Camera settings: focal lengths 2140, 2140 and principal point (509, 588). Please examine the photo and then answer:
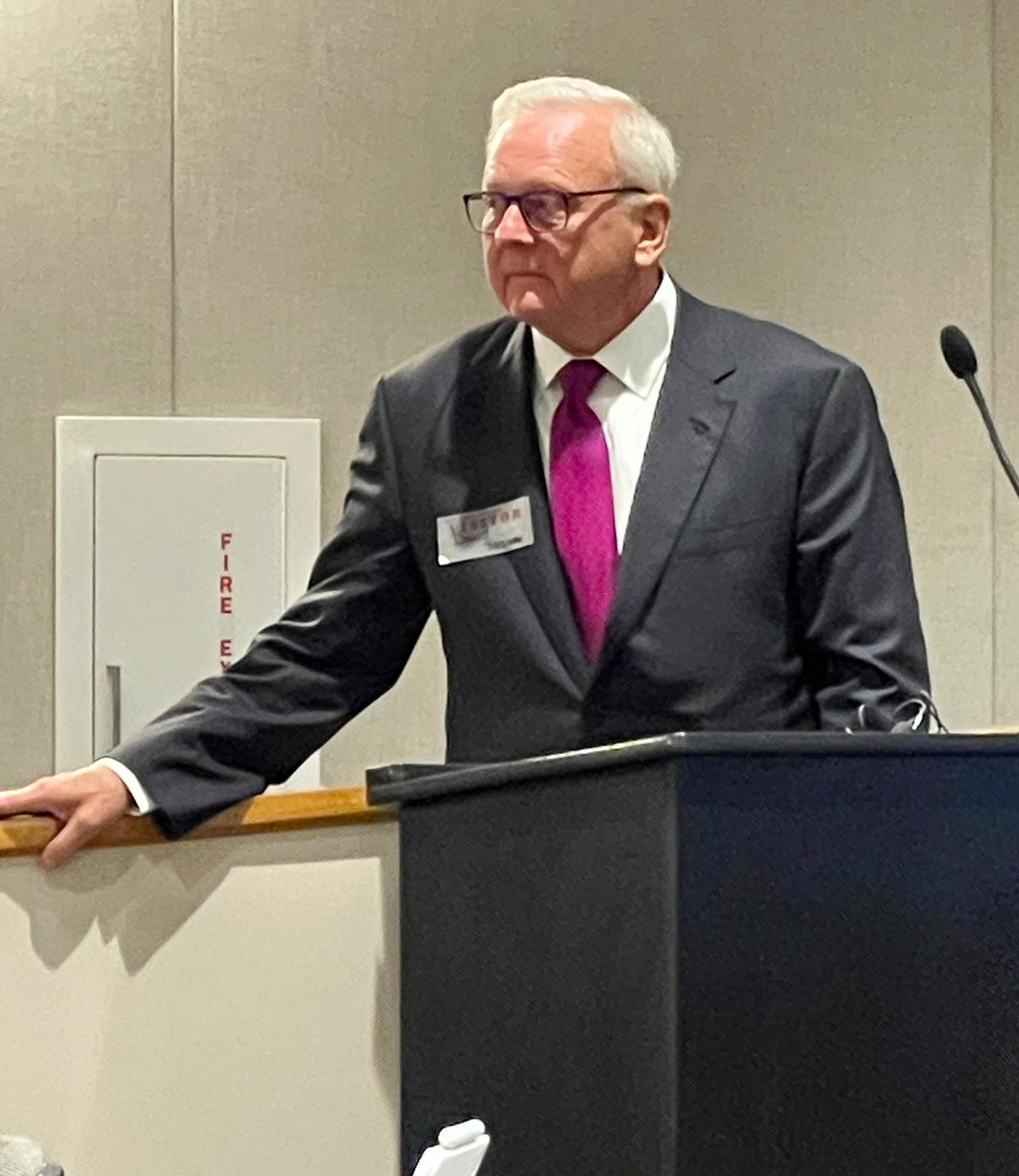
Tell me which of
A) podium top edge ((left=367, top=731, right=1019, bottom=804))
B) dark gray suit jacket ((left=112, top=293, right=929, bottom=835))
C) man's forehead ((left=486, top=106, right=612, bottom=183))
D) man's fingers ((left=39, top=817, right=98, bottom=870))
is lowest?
man's fingers ((left=39, top=817, right=98, bottom=870))

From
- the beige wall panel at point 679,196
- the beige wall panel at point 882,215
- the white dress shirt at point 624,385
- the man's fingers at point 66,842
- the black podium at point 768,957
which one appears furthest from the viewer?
the beige wall panel at point 882,215

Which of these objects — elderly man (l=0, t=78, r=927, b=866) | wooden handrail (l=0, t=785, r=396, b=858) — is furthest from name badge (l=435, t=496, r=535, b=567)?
wooden handrail (l=0, t=785, r=396, b=858)

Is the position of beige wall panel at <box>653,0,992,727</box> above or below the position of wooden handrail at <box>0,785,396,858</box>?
above

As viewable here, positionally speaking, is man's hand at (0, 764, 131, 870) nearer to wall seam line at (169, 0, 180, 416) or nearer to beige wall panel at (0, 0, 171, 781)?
beige wall panel at (0, 0, 171, 781)

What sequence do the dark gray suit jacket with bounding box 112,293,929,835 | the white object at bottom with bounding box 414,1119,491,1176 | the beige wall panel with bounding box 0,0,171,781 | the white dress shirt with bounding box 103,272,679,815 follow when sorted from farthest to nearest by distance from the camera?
1. the beige wall panel with bounding box 0,0,171,781
2. the white dress shirt with bounding box 103,272,679,815
3. the dark gray suit jacket with bounding box 112,293,929,835
4. the white object at bottom with bounding box 414,1119,491,1176

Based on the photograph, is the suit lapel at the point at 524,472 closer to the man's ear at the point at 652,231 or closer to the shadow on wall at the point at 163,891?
the man's ear at the point at 652,231

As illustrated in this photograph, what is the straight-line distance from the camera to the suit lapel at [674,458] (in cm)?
216

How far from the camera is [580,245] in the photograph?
2359 millimetres

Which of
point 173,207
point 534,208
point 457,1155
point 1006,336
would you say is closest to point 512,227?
point 534,208

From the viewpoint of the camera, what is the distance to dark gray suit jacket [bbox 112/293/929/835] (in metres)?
2.16

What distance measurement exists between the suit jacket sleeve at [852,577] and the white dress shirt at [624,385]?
190mm

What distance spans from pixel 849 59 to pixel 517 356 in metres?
2.36

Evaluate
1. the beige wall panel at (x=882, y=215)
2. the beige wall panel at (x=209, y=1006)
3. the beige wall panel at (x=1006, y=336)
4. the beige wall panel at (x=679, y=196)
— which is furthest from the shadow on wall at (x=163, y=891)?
the beige wall panel at (x=1006, y=336)

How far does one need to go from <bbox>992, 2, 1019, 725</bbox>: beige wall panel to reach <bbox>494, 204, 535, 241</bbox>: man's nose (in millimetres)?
2338
